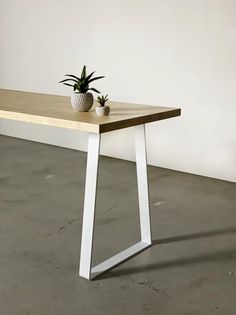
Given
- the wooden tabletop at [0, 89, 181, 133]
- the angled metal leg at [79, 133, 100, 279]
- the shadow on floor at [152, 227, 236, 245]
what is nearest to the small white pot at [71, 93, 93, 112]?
the wooden tabletop at [0, 89, 181, 133]

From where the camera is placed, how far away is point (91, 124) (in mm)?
A: 2043

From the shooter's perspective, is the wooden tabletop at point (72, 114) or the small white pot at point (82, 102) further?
the small white pot at point (82, 102)

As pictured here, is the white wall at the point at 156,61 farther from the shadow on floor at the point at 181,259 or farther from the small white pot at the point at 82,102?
the small white pot at the point at 82,102

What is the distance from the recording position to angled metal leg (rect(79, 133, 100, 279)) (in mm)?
2186

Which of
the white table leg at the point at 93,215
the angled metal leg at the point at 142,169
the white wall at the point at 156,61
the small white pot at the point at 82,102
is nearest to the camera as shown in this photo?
the white table leg at the point at 93,215

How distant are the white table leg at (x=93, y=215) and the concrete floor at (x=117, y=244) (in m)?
0.06

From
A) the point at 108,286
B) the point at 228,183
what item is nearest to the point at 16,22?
the point at 228,183

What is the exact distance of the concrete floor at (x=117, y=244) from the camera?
82.4 inches

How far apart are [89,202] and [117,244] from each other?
1.90ft

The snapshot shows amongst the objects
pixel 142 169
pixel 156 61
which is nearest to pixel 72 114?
pixel 142 169

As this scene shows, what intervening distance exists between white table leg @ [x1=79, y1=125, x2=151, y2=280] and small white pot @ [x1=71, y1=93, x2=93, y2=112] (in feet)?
0.75

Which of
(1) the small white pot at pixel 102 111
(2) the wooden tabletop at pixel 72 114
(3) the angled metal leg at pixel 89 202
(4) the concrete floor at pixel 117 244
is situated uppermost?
(1) the small white pot at pixel 102 111

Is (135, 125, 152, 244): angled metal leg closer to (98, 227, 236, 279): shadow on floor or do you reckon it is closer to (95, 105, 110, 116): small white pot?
(98, 227, 236, 279): shadow on floor

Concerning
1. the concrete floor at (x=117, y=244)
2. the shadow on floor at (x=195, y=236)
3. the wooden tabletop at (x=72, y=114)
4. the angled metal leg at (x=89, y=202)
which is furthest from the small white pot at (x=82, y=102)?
the shadow on floor at (x=195, y=236)
